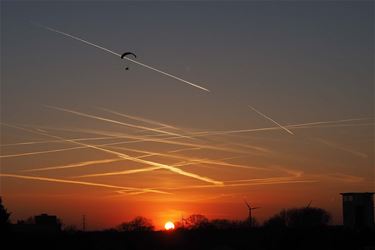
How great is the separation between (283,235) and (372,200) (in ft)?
52.4

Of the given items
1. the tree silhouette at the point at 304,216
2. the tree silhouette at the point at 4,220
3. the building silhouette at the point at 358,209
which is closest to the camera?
the tree silhouette at the point at 4,220

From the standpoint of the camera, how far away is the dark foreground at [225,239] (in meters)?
54.6

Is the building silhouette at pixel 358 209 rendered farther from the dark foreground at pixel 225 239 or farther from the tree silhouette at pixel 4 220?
the tree silhouette at pixel 4 220

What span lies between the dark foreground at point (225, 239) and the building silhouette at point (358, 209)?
8.66m

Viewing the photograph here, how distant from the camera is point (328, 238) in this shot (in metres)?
59.7

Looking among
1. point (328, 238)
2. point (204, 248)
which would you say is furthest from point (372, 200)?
point (204, 248)

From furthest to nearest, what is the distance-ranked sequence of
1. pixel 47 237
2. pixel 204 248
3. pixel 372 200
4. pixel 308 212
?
pixel 308 212 → pixel 372 200 → pixel 204 248 → pixel 47 237

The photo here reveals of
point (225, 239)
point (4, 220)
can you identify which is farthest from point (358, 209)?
point (4, 220)

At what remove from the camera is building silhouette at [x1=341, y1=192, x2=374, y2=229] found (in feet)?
230

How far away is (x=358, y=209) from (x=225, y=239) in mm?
19833

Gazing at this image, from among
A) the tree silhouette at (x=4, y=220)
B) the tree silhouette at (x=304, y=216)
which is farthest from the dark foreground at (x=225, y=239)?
the tree silhouette at (x=304, y=216)

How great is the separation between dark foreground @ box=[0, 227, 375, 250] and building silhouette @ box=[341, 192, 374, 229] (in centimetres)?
866

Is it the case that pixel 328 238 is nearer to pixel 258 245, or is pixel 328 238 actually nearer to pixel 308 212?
pixel 258 245

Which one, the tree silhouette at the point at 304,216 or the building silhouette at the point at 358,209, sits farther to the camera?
the tree silhouette at the point at 304,216
